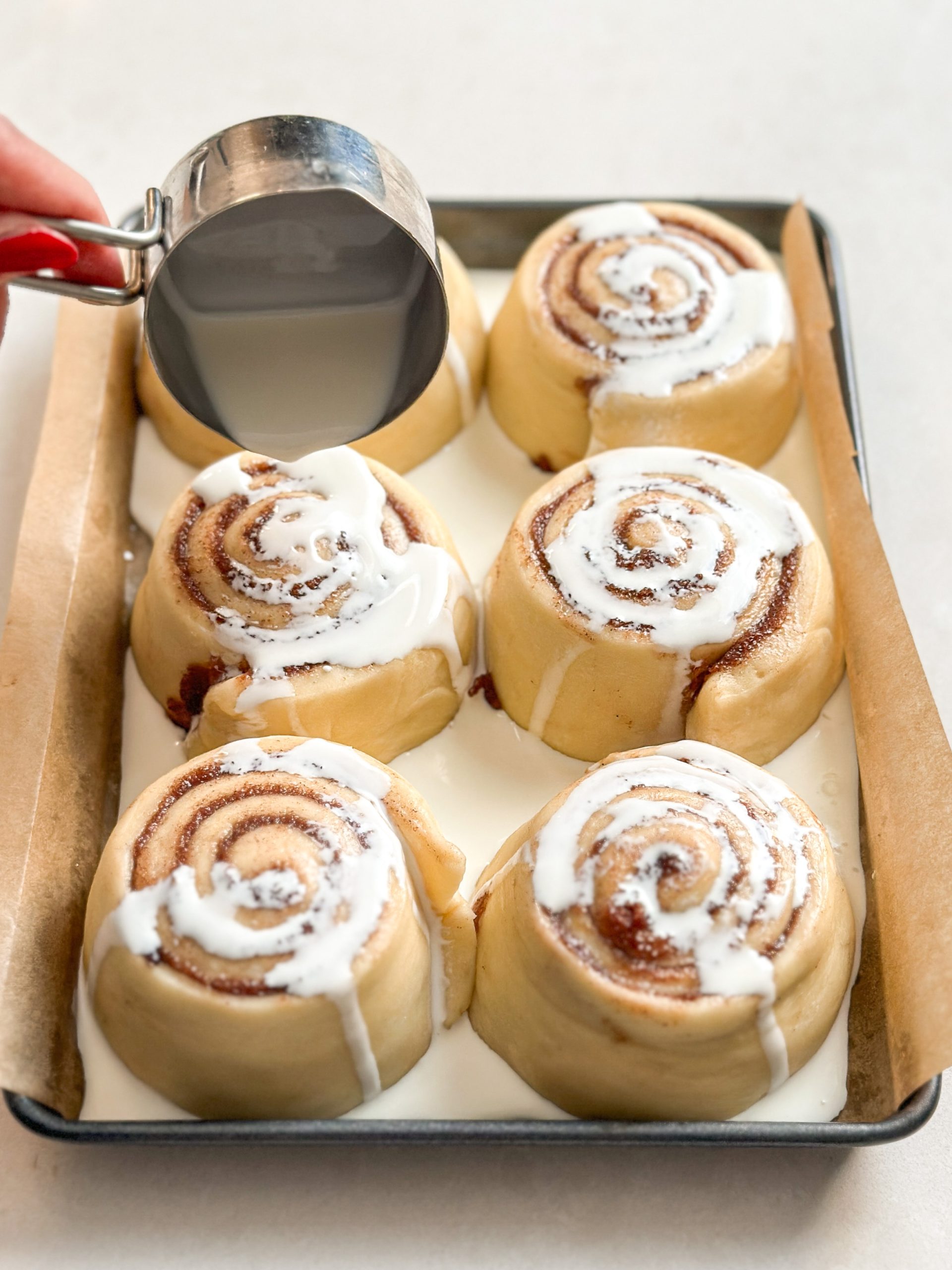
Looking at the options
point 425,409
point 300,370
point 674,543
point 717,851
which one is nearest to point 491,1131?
point 717,851

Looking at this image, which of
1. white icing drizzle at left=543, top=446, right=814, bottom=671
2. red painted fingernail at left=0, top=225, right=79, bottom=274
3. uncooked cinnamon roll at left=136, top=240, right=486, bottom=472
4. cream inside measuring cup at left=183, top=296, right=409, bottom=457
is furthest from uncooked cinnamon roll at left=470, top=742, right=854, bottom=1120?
red painted fingernail at left=0, top=225, right=79, bottom=274

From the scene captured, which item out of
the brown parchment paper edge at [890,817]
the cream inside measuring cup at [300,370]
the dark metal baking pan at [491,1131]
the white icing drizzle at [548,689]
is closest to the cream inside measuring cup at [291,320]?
the cream inside measuring cup at [300,370]

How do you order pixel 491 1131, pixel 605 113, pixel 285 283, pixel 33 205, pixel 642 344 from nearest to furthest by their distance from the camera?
pixel 491 1131 → pixel 33 205 → pixel 285 283 → pixel 642 344 → pixel 605 113

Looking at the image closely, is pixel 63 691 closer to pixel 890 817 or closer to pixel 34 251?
pixel 34 251

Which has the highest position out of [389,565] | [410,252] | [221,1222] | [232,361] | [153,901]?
[410,252]

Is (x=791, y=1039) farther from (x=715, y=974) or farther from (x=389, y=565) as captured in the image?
(x=389, y=565)

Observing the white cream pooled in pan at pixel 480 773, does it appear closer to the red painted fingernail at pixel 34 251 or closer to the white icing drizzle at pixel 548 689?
the white icing drizzle at pixel 548 689

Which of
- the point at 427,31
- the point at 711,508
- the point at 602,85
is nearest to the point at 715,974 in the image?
the point at 711,508
